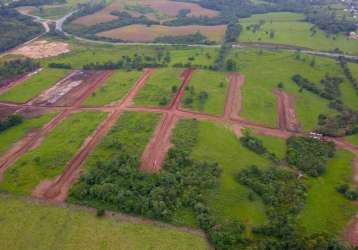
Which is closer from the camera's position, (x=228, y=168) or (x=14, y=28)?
(x=228, y=168)

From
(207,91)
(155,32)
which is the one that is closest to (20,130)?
(207,91)

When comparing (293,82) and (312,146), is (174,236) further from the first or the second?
(293,82)

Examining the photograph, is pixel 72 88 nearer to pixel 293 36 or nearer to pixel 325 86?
pixel 325 86

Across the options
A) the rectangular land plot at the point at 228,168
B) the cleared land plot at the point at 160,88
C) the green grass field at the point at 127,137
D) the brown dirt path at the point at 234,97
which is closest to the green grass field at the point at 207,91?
the brown dirt path at the point at 234,97

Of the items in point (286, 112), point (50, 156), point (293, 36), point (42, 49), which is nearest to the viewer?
point (50, 156)

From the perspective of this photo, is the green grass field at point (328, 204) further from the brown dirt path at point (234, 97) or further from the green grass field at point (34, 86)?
the green grass field at point (34, 86)

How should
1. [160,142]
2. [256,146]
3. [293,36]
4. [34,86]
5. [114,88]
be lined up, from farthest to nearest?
[293,36], [34,86], [114,88], [160,142], [256,146]

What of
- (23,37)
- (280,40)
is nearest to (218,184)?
(280,40)
